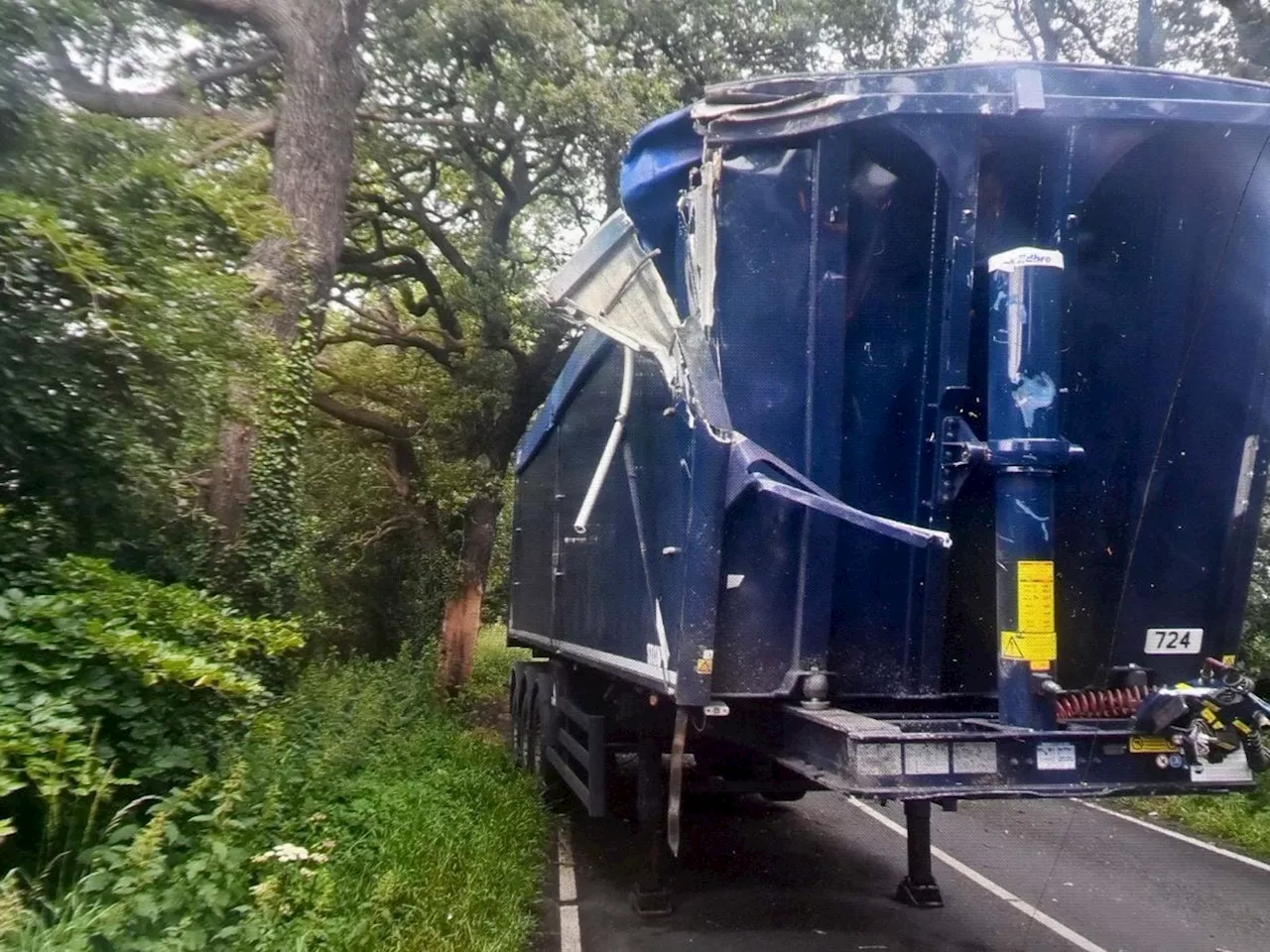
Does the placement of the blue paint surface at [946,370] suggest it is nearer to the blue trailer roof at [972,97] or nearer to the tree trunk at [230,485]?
Result: the blue trailer roof at [972,97]

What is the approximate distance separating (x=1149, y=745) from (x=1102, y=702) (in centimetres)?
56

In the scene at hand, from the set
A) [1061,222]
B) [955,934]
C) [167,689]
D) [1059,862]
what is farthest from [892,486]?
[1059,862]

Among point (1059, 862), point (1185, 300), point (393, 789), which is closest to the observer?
point (1185, 300)

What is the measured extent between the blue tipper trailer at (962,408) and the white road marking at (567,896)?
4.69 feet

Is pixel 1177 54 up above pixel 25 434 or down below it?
above

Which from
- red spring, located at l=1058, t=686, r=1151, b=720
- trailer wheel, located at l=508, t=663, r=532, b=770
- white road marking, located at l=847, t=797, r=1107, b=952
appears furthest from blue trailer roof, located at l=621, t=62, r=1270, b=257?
trailer wheel, located at l=508, t=663, r=532, b=770

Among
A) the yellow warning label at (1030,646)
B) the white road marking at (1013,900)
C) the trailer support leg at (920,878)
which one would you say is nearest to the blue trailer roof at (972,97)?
the yellow warning label at (1030,646)

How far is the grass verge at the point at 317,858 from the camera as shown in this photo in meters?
4.35

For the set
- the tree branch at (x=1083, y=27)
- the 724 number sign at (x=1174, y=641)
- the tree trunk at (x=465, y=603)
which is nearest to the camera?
the 724 number sign at (x=1174, y=641)

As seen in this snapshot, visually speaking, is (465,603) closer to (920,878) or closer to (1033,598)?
(920,878)

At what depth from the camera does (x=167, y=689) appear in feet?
17.6

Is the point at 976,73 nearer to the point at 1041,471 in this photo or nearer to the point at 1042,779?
the point at 1041,471

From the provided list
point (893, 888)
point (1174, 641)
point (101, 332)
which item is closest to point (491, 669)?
point (893, 888)

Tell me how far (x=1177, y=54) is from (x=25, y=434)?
12073 millimetres
